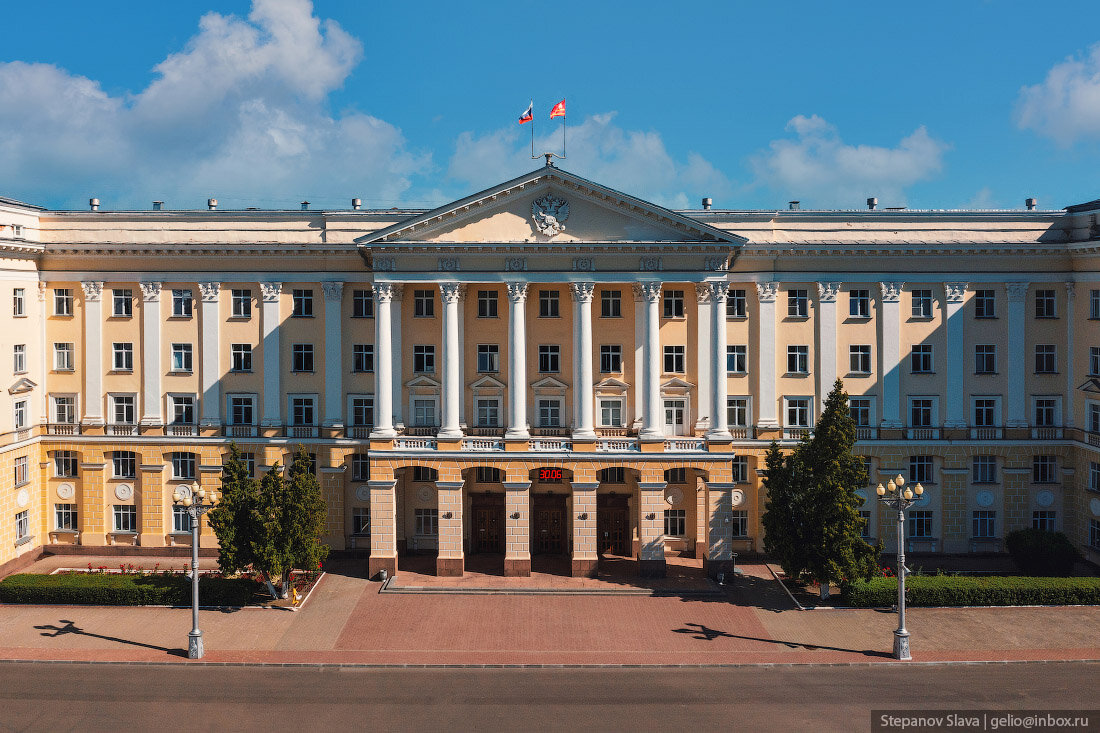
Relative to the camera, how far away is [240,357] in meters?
49.0

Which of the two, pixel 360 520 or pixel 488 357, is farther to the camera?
pixel 360 520

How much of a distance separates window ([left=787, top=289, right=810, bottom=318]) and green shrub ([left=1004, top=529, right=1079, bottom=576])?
51.8ft

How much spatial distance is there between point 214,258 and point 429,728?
97.5ft

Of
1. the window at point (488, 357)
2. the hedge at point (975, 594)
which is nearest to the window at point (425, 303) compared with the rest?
the window at point (488, 357)

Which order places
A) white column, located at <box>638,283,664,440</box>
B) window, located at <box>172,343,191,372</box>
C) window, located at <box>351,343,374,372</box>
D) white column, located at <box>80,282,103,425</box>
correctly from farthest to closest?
window, located at <box>172,343,191,372</box>
white column, located at <box>80,282,103,425</box>
window, located at <box>351,343,374,372</box>
white column, located at <box>638,283,664,440</box>

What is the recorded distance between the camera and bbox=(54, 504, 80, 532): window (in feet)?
163

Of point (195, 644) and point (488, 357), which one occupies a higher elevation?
point (488, 357)

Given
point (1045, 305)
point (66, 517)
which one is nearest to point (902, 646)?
point (1045, 305)

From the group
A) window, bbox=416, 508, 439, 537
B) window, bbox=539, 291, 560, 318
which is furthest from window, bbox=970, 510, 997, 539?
window, bbox=416, 508, 439, 537

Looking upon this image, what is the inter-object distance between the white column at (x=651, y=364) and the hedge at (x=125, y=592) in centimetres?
2009

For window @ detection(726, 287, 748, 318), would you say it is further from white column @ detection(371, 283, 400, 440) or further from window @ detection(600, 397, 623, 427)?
white column @ detection(371, 283, 400, 440)

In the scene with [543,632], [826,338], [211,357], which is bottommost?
[543,632]

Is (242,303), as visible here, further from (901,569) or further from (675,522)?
(901,569)

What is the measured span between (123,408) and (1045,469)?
50105 mm
